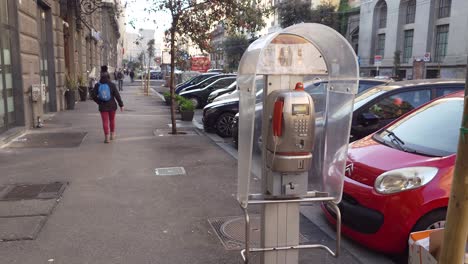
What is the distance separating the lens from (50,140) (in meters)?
10.2

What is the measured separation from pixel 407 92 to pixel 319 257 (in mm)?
3740

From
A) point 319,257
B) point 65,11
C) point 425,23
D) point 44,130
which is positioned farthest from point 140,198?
point 425,23

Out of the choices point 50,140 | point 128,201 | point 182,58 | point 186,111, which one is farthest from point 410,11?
point 128,201

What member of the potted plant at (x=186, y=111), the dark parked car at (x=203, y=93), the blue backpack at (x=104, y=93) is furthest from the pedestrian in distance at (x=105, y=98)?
the dark parked car at (x=203, y=93)

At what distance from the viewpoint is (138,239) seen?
4.56 meters

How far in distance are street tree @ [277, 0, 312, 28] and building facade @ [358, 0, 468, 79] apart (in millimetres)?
6290

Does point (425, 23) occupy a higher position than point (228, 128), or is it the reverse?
point (425, 23)

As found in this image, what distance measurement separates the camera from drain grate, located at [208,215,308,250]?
4.51 meters

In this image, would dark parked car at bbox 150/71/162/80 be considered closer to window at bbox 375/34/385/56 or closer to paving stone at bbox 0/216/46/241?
window at bbox 375/34/385/56

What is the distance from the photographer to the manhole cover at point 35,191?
5.86 metres

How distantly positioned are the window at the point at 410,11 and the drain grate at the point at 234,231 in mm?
42787

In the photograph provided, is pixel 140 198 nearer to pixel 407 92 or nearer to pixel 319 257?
pixel 319 257

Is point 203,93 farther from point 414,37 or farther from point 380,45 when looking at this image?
point 380,45

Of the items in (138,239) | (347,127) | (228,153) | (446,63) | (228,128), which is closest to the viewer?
(347,127)
